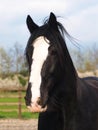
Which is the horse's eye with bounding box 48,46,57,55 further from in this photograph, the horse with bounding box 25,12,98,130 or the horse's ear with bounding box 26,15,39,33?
the horse's ear with bounding box 26,15,39,33

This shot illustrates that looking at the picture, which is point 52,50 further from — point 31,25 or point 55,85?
point 31,25

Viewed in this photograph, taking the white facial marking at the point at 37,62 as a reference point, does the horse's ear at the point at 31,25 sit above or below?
above

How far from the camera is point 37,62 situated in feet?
15.2

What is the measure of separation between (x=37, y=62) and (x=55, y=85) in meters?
0.36

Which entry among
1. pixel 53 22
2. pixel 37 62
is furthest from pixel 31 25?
pixel 37 62

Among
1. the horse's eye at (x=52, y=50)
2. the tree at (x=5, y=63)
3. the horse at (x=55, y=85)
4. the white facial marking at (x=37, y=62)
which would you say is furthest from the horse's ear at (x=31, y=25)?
the tree at (x=5, y=63)

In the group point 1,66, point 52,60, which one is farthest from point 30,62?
point 1,66

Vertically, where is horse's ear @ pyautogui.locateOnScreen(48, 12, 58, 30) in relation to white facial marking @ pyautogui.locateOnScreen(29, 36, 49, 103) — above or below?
above

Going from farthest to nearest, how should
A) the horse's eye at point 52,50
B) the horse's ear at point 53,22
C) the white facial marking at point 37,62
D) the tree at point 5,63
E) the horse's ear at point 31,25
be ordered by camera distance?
1. the tree at point 5,63
2. the horse's ear at point 31,25
3. the horse's ear at point 53,22
4. the horse's eye at point 52,50
5. the white facial marking at point 37,62

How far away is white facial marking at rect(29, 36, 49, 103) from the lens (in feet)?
14.7

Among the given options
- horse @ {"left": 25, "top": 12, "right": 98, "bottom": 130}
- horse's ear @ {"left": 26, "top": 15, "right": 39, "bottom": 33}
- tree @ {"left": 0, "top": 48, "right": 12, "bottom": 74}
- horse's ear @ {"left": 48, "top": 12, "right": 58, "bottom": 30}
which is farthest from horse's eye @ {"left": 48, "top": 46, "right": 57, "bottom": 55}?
tree @ {"left": 0, "top": 48, "right": 12, "bottom": 74}

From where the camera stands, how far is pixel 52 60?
4.72 m

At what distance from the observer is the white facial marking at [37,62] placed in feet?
14.7

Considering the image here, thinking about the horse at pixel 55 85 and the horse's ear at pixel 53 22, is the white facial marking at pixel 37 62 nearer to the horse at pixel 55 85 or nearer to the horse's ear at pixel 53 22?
the horse at pixel 55 85
